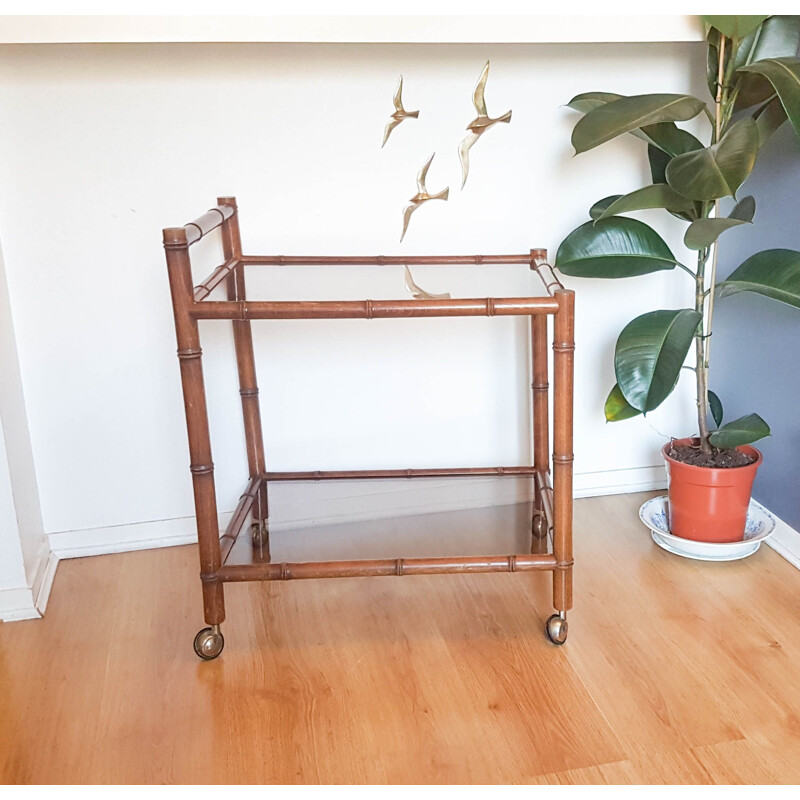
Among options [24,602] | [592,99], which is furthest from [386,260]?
[24,602]

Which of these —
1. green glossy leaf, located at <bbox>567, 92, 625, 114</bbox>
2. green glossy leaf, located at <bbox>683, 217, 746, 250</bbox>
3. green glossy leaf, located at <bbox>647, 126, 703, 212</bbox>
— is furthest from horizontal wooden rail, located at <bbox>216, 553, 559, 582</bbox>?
green glossy leaf, located at <bbox>567, 92, 625, 114</bbox>

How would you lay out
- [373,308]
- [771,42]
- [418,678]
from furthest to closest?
[771,42] → [418,678] → [373,308]

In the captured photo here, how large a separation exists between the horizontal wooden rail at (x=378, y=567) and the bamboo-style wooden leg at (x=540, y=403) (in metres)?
0.23

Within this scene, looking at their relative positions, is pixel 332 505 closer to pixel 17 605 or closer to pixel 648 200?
pixel 17 605

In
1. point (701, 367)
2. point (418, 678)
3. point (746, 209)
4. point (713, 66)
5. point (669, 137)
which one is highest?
point (713, 66)

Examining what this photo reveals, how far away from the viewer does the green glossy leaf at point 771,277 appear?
4.83ft

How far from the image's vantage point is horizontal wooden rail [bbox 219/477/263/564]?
57.8 inches

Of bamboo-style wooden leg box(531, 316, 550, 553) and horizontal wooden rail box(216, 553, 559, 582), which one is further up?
bamboo-style wooden leg box(531, 316, 550, 553)

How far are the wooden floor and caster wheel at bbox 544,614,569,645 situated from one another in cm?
2

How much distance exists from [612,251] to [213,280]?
2.33 feet

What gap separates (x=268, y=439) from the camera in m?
1.80

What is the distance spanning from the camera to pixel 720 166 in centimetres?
133

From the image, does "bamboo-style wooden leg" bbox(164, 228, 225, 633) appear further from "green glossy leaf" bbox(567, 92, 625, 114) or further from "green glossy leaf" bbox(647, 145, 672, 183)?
"green glossy leaf" bbox(647, 145, 672, 183)

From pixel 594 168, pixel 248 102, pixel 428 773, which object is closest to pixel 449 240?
pixel 594 168
